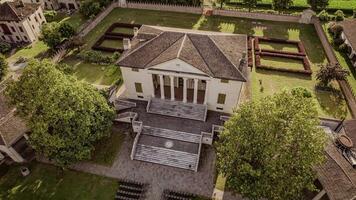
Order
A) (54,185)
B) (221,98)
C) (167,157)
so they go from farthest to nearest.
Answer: (221,98) < (167,157) < (54,185)

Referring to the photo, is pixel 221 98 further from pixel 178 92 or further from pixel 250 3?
pixel 250 3

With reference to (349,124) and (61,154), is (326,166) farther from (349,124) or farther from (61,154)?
(61,154)

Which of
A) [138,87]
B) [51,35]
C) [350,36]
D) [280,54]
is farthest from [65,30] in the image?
[350,36]

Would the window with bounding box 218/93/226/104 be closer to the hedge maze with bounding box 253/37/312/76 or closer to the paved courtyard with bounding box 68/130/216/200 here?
the paved courtyard with bounding box 68/130/216/200

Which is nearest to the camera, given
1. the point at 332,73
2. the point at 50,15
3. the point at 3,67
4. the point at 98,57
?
the point at 332,73

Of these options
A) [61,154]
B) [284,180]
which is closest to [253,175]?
[284,180]
